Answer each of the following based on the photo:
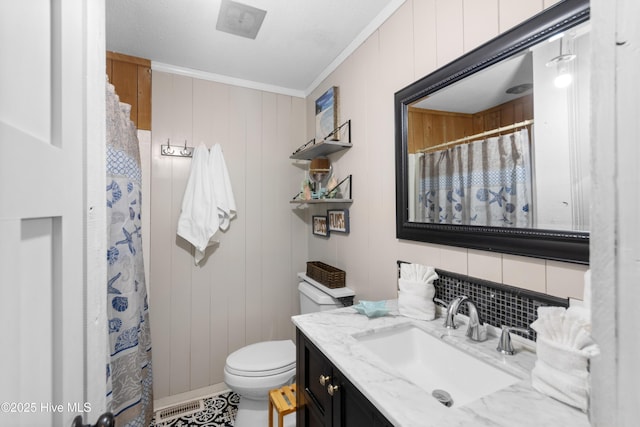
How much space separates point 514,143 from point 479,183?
171 mm

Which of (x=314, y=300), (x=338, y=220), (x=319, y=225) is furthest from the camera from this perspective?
(x=319, y=225)

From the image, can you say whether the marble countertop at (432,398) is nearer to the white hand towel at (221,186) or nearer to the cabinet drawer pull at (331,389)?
the cabinet drawer pull at (331,389)

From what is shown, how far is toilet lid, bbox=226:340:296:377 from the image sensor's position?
5.29 ft

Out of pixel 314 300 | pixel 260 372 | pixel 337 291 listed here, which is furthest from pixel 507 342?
pixel 260 372

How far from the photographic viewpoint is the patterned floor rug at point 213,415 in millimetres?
1802

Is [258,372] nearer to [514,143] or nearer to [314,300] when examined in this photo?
[314,300]

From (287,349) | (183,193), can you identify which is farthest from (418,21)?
(287,349)

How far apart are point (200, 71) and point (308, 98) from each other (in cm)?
84

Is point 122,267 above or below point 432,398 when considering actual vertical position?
above

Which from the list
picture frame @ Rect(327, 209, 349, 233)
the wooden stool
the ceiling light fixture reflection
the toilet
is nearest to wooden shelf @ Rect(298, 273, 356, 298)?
the toilet

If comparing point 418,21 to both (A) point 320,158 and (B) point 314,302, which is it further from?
(B) point 314,302

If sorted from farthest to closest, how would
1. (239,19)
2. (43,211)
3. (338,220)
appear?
(338,220) → (239,19) → (43,211)

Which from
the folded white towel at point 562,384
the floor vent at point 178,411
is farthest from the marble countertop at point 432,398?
the floor vent at point 178,411

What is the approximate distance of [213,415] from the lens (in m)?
1.87
